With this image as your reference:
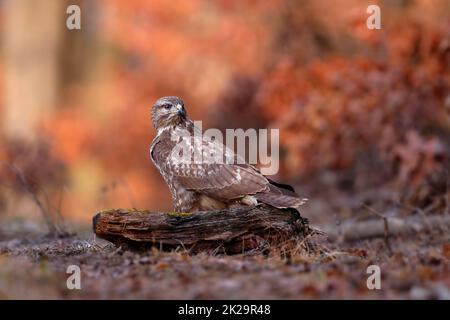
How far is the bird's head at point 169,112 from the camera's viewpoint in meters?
9.46

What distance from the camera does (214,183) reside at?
852cm

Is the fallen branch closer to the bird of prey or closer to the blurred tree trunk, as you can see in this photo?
the bird of prey

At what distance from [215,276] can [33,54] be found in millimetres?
22538

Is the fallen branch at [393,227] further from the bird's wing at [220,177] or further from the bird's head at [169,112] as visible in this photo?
the bird's head at [169,112]

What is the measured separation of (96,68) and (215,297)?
83.1 feet

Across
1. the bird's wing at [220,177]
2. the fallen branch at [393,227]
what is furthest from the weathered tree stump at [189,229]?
the fallen branch at [393,227]

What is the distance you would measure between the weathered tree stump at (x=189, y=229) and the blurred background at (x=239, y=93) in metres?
2.94

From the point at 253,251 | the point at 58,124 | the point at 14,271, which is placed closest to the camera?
the point at 14,271

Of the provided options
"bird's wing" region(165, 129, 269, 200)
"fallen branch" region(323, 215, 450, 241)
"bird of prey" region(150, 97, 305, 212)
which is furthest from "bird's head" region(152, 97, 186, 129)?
"fallen branch" region(323, 215, 450, 241)

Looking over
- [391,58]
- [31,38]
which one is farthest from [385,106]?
[31,38]

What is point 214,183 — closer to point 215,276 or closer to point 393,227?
point 215,276

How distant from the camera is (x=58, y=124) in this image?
26609 millimetres

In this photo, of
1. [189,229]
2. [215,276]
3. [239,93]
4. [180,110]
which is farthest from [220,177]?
[239,93]
